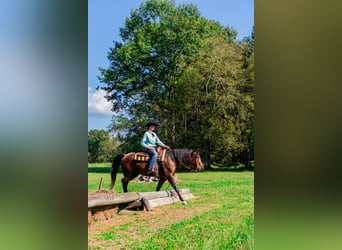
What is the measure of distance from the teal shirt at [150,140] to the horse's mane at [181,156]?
0.14 m

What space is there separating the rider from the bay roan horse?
0.07 metres

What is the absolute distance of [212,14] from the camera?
13.3 ft

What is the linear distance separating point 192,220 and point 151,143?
0.98m

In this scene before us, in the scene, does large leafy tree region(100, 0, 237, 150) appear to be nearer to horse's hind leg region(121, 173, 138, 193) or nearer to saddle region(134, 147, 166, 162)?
saddle region(134, 147, 166, 162)

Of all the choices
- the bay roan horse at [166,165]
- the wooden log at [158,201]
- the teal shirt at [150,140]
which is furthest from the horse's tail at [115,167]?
the wooden log at [158,201]

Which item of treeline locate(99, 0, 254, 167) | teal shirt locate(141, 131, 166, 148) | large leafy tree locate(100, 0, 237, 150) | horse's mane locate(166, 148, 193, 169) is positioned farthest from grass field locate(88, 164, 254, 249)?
large leafy tree locate(100, 0, 237, 150)

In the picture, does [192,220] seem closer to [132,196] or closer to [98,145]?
[132,196]

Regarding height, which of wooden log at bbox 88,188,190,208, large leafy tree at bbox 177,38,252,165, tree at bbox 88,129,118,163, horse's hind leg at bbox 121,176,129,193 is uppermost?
large leafy tree at bbox 177,38,252,165

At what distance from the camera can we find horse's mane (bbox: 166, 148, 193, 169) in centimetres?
413

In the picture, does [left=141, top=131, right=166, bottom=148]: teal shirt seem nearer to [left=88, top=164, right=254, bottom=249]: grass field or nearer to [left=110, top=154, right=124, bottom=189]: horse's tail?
[left=110, top=154, right=124, bottom=189]: horse's tail

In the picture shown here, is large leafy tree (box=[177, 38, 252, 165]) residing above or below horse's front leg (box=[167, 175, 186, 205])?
above

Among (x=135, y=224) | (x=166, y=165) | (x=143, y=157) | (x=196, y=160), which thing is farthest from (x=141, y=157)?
(x=135, y=224)

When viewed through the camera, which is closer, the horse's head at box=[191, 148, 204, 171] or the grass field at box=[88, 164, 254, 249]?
the grass field at box=[88, 164, 254, 249]
